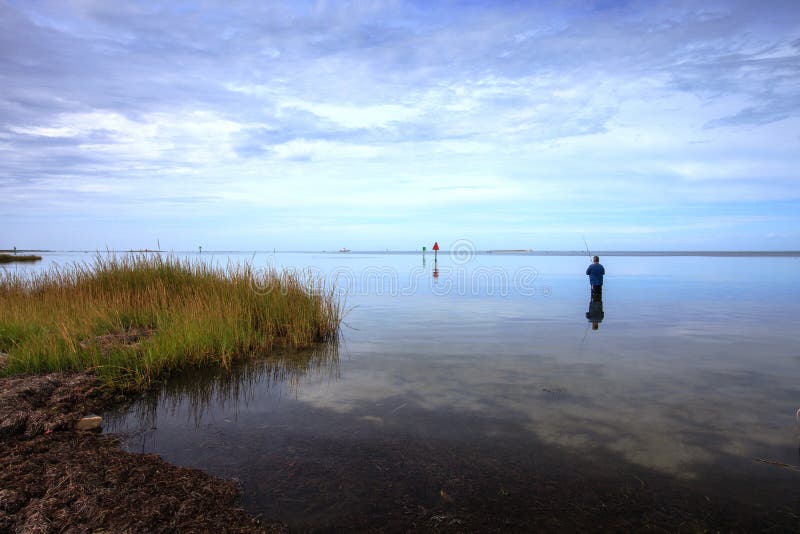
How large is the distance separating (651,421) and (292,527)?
4814 mm

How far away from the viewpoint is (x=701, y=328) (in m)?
13.2

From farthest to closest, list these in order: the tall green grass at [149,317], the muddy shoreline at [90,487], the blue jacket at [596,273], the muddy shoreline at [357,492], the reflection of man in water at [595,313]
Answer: the blue jacket at [596,273] < the reflection of man in water at [595,313] < the tall green grass at [149,317] < the muddy shoreline at [357,492] < the muddy shoreline at [90,487]

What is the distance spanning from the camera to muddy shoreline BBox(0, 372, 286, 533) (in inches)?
139

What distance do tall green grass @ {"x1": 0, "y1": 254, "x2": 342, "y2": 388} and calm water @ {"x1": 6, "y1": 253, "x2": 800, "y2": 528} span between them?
791mm

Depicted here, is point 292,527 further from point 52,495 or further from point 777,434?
point 777,434

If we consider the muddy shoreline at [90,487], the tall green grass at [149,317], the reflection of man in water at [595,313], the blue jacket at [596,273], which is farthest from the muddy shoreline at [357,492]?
the blue jacket at [596,273]

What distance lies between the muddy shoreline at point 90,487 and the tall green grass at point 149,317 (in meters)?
1.92

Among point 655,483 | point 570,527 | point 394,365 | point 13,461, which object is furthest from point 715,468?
point 13,461

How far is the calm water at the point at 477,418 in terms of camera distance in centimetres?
461

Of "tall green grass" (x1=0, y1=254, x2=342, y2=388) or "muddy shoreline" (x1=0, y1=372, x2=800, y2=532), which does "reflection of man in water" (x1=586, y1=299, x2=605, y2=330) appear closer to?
"tall green grass" (x1=0, y1=254, x2=342, y2=388)

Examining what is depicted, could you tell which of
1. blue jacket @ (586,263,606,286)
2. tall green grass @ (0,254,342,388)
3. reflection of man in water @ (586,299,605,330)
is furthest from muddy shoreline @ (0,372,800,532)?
blue jacket @ (586,263,606,286)

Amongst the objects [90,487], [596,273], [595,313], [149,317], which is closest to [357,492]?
[90,487]

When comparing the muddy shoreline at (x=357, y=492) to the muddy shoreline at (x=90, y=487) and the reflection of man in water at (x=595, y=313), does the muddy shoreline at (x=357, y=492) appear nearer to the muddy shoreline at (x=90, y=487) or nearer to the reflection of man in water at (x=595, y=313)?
the muddy shoreline at (x=90, y=487)

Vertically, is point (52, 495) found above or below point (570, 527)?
above
